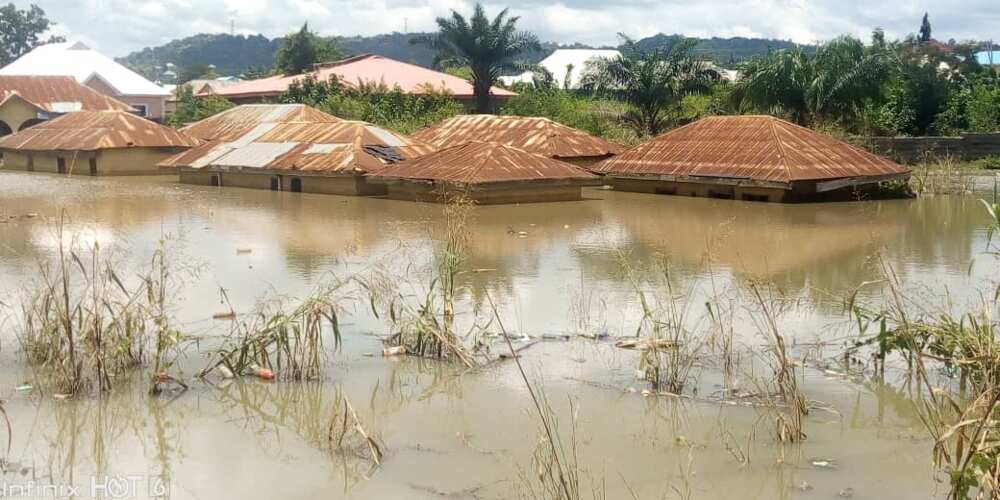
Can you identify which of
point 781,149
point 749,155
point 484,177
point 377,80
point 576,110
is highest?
point 377,80

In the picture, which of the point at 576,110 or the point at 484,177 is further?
the point at 576,110

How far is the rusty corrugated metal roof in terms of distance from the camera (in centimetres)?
4319

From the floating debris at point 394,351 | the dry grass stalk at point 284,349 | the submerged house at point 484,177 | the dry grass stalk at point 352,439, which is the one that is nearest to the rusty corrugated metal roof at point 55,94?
the submerged house at point 484,177

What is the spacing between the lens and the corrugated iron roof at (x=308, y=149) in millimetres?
24812

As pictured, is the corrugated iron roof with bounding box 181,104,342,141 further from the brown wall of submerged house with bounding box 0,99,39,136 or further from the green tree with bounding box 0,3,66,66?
the green tree with bounding box 0,3,66,66

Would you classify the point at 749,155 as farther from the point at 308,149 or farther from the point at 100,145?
the point at 100,145

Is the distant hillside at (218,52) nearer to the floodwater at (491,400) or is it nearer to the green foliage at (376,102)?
the green foliage at (376,102)

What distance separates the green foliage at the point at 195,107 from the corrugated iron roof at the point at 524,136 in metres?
13.7

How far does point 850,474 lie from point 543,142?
20362 mm

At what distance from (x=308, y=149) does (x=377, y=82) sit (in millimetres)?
18345

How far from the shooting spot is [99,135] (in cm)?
3120

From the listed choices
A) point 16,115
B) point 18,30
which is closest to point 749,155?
point 16,115

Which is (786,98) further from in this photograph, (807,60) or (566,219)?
(566,219)

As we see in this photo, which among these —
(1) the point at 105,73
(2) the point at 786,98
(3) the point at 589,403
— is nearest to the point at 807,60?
(2) the point at 786,98
